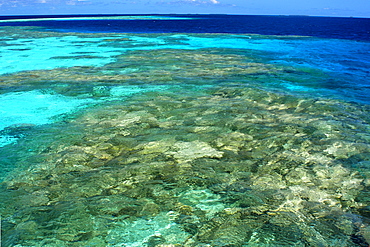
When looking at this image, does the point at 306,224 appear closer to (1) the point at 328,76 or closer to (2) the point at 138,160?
(2) the point at 138,160

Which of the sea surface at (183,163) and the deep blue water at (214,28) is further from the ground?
the deep blue water at (214,28)

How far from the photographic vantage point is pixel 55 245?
13.4 ft

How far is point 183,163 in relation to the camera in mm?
6297

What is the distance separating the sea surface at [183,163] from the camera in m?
4.41

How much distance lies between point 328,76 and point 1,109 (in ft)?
45.8

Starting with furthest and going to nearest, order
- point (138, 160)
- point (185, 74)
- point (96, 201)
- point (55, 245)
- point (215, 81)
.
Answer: point (185, 74)
point (215, 81)
point (138, 160)
point (96, 201)
point (55, 245)

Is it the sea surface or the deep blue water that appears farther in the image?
the deep blue water

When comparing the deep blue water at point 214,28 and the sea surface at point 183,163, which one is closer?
the sea surface at point 183,163

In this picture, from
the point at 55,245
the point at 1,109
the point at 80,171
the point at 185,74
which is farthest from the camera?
the point at 185,74

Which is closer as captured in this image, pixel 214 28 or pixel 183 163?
pixel 183 163

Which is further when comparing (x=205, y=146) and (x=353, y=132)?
(x=353, y=132)

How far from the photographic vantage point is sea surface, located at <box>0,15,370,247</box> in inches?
173

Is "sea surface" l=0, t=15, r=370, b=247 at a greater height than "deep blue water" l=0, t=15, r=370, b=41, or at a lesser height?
lesser

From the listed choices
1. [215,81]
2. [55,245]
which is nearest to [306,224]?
[55,245]
